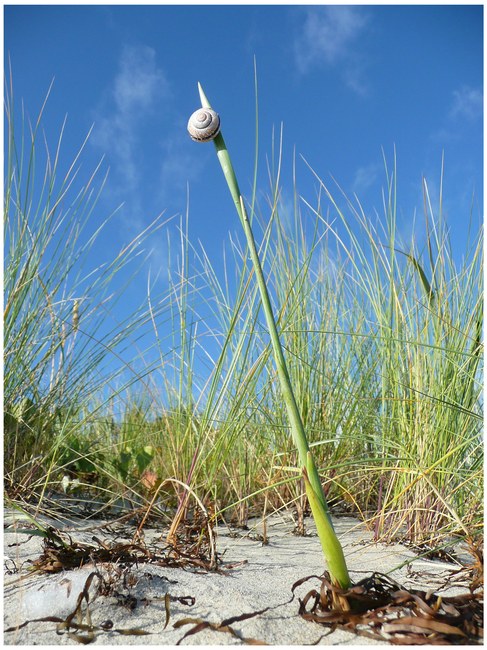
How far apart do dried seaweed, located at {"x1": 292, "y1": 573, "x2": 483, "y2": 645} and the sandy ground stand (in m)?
0.03

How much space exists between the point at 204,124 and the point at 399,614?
97 cm

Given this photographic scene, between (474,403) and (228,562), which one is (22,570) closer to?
(228,562)

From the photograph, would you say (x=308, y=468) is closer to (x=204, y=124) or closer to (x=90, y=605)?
(x=90, y=605)

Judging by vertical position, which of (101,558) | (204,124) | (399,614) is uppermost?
(204,124)

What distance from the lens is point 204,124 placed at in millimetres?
1028

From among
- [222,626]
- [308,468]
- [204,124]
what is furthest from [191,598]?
[204,124]

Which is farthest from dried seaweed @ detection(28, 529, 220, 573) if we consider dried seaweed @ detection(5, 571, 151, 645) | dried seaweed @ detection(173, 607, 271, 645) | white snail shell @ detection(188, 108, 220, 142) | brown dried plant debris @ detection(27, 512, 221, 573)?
white snail shell @ detection(188, 108, 220, 142)

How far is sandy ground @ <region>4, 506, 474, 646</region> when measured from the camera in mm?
913

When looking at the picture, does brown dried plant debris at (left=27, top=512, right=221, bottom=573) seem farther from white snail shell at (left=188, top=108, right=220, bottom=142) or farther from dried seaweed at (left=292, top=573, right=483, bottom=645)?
white snail shell at (left=188, top=108, right=220, bottom=142)

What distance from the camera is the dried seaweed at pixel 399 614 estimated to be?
0.87 metres

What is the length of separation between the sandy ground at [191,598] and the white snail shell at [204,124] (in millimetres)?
859

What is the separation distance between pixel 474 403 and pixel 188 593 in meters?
1.17

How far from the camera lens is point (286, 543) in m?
1.71

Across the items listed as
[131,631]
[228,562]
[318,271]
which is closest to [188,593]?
[131,631]
